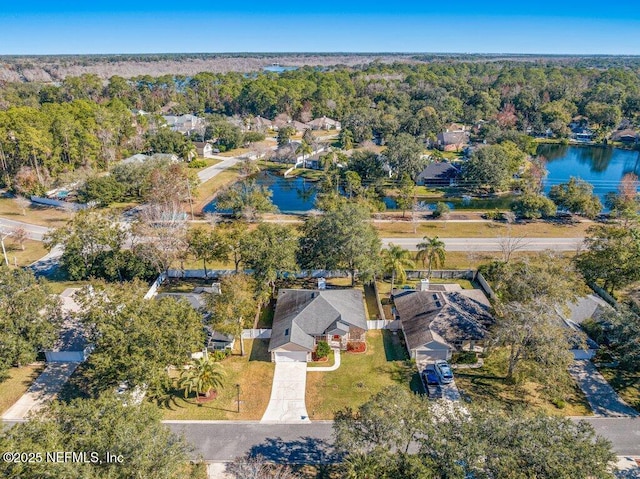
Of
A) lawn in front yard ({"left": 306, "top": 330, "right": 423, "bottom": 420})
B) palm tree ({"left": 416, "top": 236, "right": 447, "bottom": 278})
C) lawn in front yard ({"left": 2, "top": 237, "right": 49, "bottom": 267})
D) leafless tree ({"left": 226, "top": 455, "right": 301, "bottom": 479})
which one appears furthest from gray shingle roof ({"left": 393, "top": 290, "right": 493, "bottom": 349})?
lawn in front yard ({"left": 2, "top": 237, "right": 49, "bottom": 267})

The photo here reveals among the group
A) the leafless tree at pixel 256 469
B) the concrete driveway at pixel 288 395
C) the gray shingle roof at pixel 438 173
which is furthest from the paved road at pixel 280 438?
the gray shingle roof at pixel 438 173

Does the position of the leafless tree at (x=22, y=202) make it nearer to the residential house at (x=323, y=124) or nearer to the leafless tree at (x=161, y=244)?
the leafless tree at (x=161, y=244)

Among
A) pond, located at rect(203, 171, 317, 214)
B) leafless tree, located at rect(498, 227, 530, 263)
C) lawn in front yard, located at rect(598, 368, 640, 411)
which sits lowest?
pond, located at rect(203, 171, 317, 214)

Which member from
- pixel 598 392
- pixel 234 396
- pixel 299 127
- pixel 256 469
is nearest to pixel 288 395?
pixel 234 396

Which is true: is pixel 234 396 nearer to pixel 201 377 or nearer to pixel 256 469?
pixel 201 377

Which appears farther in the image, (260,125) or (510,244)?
(260,125)

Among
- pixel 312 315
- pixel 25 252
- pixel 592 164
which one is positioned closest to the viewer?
pixel 312 315

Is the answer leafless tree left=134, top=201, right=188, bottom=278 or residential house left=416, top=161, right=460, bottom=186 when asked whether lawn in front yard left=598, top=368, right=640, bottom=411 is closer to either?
leafless tree left=134, top=201, right=188, bottom=278
